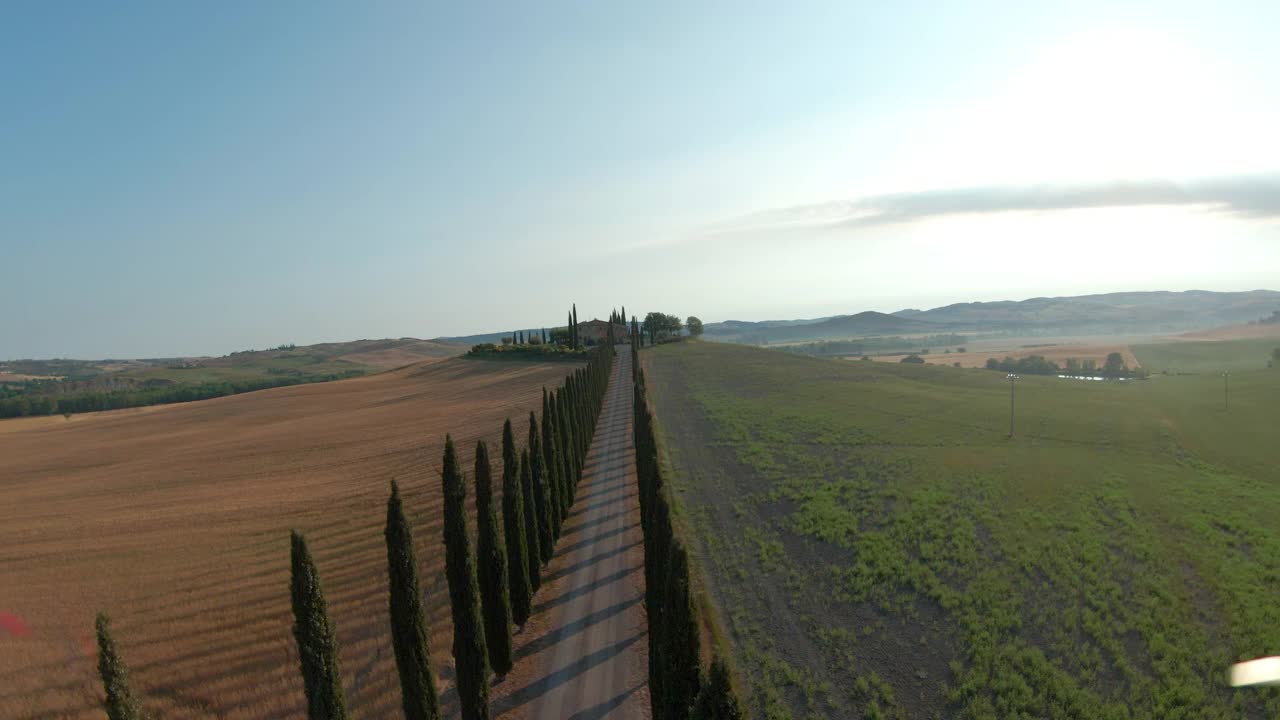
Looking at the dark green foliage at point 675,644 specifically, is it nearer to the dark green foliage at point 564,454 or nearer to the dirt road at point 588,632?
the dirt road at point 588,632

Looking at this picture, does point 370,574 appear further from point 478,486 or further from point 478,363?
point 478,363

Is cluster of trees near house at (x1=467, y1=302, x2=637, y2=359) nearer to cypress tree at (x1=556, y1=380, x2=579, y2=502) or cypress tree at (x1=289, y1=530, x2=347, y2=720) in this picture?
cypress tree at (x1=556, y1=380, x2=579, y2=502)

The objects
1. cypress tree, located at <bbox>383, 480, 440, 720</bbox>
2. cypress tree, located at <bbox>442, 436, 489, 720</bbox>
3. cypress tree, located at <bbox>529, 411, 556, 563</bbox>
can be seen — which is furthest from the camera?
cypress tree, located at <bbox>529, 411, 556, 563</bbox>

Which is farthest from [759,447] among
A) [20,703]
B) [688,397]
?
[20,703]

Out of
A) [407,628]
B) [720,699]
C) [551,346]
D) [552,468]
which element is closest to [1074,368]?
[551,346]

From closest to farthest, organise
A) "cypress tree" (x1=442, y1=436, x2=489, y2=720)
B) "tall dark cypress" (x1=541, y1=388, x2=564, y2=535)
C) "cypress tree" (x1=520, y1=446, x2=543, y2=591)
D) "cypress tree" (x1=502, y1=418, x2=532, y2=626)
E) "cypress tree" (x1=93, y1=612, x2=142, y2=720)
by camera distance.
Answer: "cypress tree" (x1=93, y1=612, x2=142, y2=720), "cypress tree" (x1=442, y1=436, x2=489, y2=720), "cypress tree" (x1=502, y1=418, x2=532, y2=626), "cypress tree" (x1=520, y1=446, x2=543, y2=591), "tall dark cypress" (x1=541, y1=388, x2=564, y2=535)

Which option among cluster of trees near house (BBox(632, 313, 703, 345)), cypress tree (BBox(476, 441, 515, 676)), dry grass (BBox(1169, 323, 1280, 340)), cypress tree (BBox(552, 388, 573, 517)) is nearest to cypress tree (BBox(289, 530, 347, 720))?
cypress tree (BBox(476, 441, 515, 676))

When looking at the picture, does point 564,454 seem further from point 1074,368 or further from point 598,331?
point 1074,368
